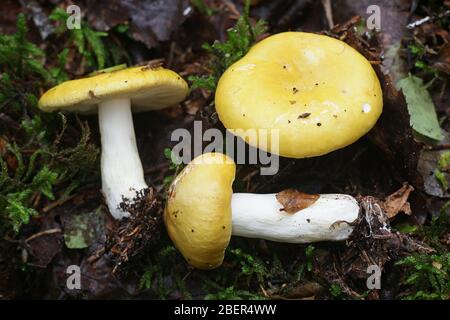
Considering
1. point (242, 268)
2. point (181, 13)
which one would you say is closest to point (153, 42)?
point (181, 13)

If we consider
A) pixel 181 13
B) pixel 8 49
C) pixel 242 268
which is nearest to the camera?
pixel 242 268

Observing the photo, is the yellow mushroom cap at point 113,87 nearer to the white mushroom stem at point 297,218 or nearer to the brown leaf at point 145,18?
the brown leaf at point 145,18

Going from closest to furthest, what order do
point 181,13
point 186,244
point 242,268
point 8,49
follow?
point 186,244 < point 242,268 < point 8,49 < point 181,13

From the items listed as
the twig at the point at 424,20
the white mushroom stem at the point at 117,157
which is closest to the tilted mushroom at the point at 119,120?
the white mushroom stem at the point at 117,157

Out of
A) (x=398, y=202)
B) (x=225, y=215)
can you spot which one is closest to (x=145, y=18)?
(x=225, y=215)

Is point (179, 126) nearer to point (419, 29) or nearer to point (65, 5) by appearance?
point (65, 5)
